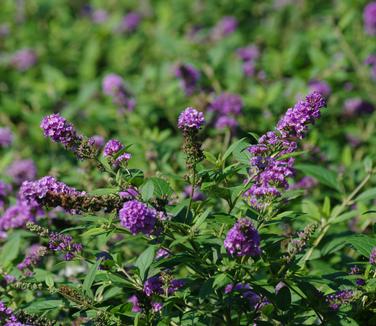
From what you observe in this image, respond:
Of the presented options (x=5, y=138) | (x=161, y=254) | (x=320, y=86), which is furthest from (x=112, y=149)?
(x=320, y=86)

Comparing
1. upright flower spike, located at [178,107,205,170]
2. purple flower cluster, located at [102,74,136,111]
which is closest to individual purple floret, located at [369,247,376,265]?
upright flower spike, located at [178,107,205,170]

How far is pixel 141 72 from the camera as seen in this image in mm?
6441

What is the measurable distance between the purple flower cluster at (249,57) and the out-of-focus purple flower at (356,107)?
2.79 ft

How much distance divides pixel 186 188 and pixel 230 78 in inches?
83.1

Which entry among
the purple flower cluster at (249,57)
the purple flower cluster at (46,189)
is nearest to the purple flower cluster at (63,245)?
the purple flower cluster at (46,189)

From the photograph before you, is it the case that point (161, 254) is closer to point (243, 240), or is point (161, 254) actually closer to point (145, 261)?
point (145, 261)

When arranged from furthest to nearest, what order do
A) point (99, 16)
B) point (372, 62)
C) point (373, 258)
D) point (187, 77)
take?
1. point (99, 16)
2. point (372, 62)
3. point (187, 77)
4. point (373, 258)

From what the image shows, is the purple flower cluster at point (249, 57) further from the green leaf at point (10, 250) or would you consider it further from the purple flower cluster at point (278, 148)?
the purple flower cluster at point (278, 148)

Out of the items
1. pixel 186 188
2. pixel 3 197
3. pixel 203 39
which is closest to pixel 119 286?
pixel 186 188

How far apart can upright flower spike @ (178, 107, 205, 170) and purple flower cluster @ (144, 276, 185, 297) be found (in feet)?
1.54

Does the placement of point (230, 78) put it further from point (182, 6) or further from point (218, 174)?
point (218, 174)

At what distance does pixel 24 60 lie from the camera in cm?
634

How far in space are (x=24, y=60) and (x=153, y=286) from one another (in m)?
4.41

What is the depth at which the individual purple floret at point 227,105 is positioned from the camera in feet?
14.4
